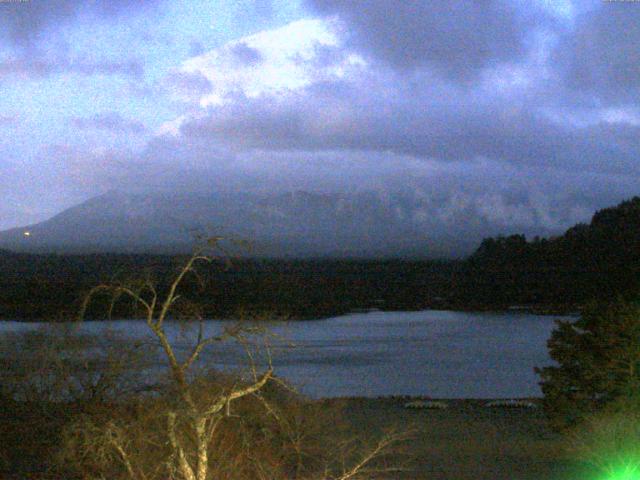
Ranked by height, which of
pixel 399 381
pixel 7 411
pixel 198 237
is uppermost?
pixel 198 237

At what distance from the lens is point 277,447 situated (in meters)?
14.2

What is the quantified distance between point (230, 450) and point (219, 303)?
1774 inches

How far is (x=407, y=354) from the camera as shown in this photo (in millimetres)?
46156

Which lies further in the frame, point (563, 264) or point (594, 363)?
point (563, 264)

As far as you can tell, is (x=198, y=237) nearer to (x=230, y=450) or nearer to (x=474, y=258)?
(x=230, y=450)

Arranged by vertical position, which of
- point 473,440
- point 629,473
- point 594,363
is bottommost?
point 473,440

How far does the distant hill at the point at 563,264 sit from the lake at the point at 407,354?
3760 mm

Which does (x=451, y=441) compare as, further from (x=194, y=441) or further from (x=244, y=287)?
(x=244, y=287)

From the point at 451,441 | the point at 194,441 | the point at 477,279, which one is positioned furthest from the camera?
the point at 477,279

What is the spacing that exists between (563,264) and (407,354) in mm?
30623

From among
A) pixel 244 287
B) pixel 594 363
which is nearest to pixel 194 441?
pixel 594 363

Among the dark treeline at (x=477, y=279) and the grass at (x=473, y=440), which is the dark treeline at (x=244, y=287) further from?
the grass at (x=473, y=440)

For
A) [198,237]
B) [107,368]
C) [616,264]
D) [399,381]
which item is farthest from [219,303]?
[198,237]

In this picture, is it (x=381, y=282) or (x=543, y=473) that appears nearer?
(x=543, y=473)
